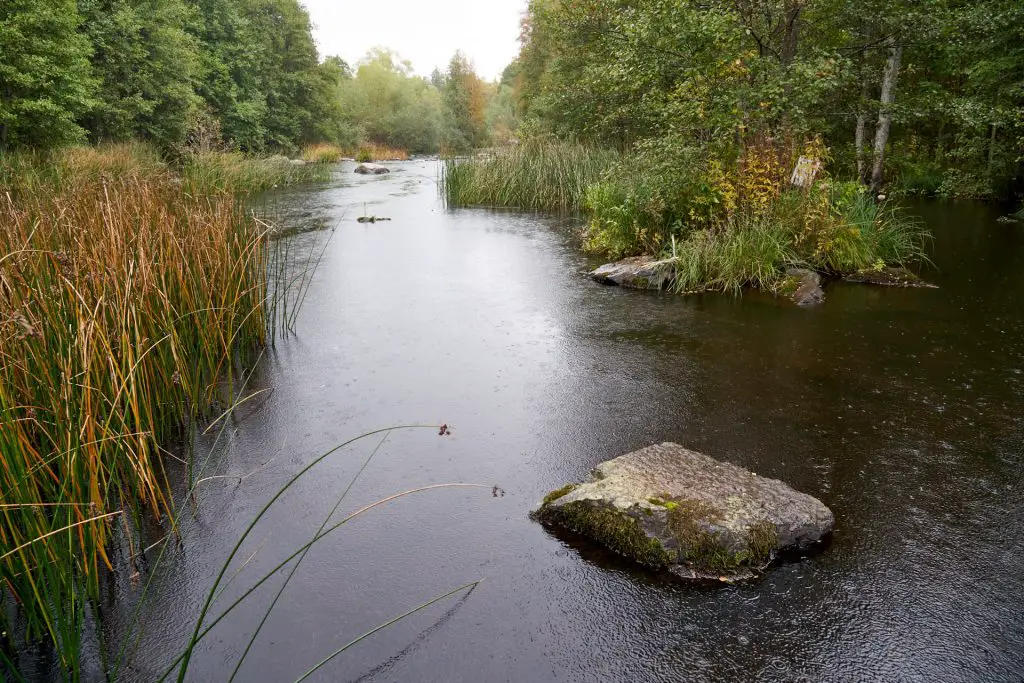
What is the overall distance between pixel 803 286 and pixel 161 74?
20461 millimetres

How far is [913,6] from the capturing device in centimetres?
991

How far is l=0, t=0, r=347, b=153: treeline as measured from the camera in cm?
1308

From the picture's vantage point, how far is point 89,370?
2.53m

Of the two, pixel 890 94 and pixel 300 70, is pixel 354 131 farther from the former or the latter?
pixel 890 94

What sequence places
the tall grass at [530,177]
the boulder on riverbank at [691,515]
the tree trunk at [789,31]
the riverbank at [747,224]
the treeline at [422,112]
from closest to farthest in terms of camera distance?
the boulder on riverbank at [691,515] → the riverbank at [747,224] → the tree trunk at [789,31] → the tall grass at [530,177] → the treeline at [422,112]

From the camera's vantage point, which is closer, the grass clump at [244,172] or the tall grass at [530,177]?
the grass clump at [244,172]

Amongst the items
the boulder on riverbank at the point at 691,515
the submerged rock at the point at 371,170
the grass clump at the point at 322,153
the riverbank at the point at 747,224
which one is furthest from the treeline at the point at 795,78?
the grass clump at the point at 322,153

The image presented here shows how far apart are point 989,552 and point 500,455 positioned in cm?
222

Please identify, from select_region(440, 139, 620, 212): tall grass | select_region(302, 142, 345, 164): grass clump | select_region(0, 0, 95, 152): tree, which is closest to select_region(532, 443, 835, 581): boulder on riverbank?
select_region(440, 139, 620, 212): tall grass

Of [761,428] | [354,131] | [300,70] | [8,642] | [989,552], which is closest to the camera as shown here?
[8,642]

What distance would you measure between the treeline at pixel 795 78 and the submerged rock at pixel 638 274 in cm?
122

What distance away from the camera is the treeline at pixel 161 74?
42.9 feet

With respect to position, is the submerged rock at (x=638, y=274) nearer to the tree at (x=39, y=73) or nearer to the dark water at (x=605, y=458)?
the dark water at (x=605, y=458)

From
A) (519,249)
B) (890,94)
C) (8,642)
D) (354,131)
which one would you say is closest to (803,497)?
(8,642)
